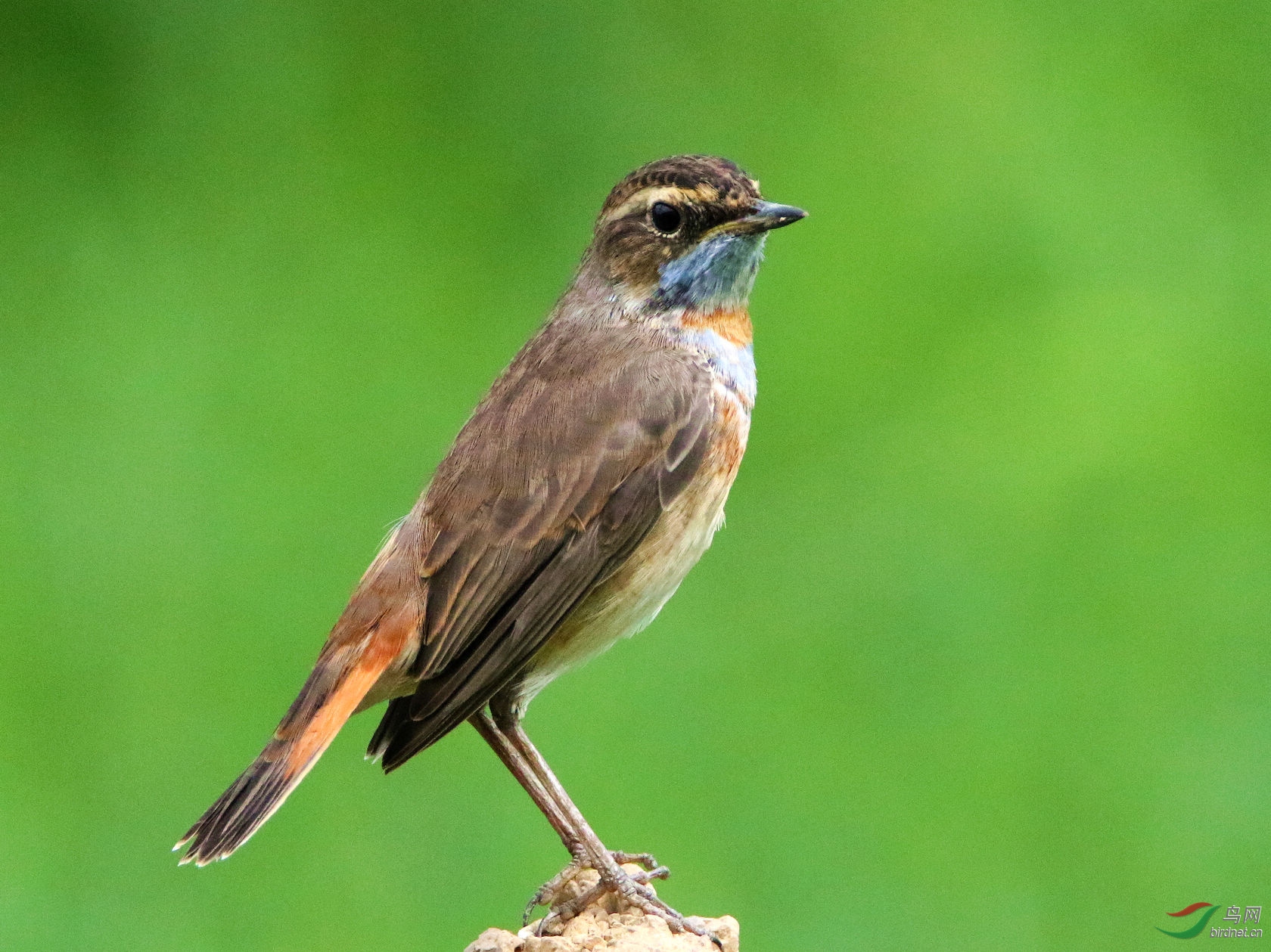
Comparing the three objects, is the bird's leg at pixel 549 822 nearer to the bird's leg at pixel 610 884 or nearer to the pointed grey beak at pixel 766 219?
the bird's leg at pixel 610 884

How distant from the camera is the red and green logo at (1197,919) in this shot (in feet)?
26.7

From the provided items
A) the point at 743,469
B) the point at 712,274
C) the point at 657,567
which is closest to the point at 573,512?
the point at 657,567

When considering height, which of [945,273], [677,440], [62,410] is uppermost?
[62,410]

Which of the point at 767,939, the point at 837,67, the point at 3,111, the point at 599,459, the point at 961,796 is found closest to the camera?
the point at 599,459

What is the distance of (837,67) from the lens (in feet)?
38.9

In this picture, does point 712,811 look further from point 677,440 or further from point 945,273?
point 945,273

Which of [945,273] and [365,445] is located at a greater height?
[365,445]

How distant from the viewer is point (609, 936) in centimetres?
584

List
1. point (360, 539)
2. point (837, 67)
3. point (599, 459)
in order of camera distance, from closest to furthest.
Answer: point (599, 459) < point (360, 539) < point (837, 67)

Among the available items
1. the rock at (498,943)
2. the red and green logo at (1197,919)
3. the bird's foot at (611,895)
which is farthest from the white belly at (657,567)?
the red and green logo at (1197,919)

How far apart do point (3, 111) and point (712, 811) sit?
16.4ft

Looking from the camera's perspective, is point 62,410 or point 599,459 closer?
point 599,459

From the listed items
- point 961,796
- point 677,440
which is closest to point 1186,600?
point 961,796

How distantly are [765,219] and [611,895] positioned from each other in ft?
6.20
